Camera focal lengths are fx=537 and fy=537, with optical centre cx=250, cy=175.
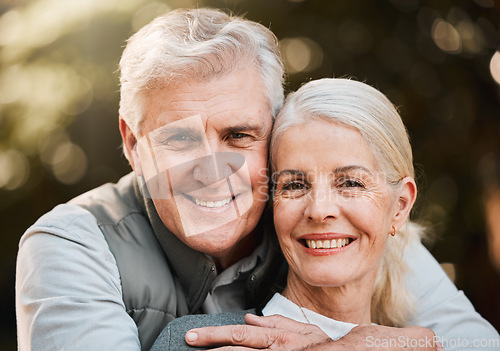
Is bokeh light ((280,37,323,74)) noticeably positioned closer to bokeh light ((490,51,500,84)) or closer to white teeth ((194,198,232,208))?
bokeh light ((490,51,500,84))

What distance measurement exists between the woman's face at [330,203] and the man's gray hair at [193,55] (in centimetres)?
35

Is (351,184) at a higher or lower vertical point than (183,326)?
higher

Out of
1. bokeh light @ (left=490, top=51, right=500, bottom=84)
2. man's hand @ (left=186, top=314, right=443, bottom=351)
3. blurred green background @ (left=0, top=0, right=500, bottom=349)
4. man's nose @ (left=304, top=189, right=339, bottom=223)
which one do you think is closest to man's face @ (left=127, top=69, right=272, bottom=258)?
man's nose @ (left=304, top=189, right=339, bottom=223)

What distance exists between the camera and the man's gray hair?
2.09m

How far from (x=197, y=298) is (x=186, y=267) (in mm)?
136

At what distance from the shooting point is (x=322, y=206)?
73.8 inches

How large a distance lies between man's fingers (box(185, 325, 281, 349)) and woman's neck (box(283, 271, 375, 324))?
1.13 feet

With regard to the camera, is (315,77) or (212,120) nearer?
(212,120)

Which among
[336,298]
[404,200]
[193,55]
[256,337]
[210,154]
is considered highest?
[193,55]

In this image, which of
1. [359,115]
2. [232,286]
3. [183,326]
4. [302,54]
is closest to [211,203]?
[232,286]

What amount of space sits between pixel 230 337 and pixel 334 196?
0.60 m

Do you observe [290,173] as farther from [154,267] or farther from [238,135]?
[154,267]

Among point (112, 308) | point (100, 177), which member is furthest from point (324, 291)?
point (100, 177)

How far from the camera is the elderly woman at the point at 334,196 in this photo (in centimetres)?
190
